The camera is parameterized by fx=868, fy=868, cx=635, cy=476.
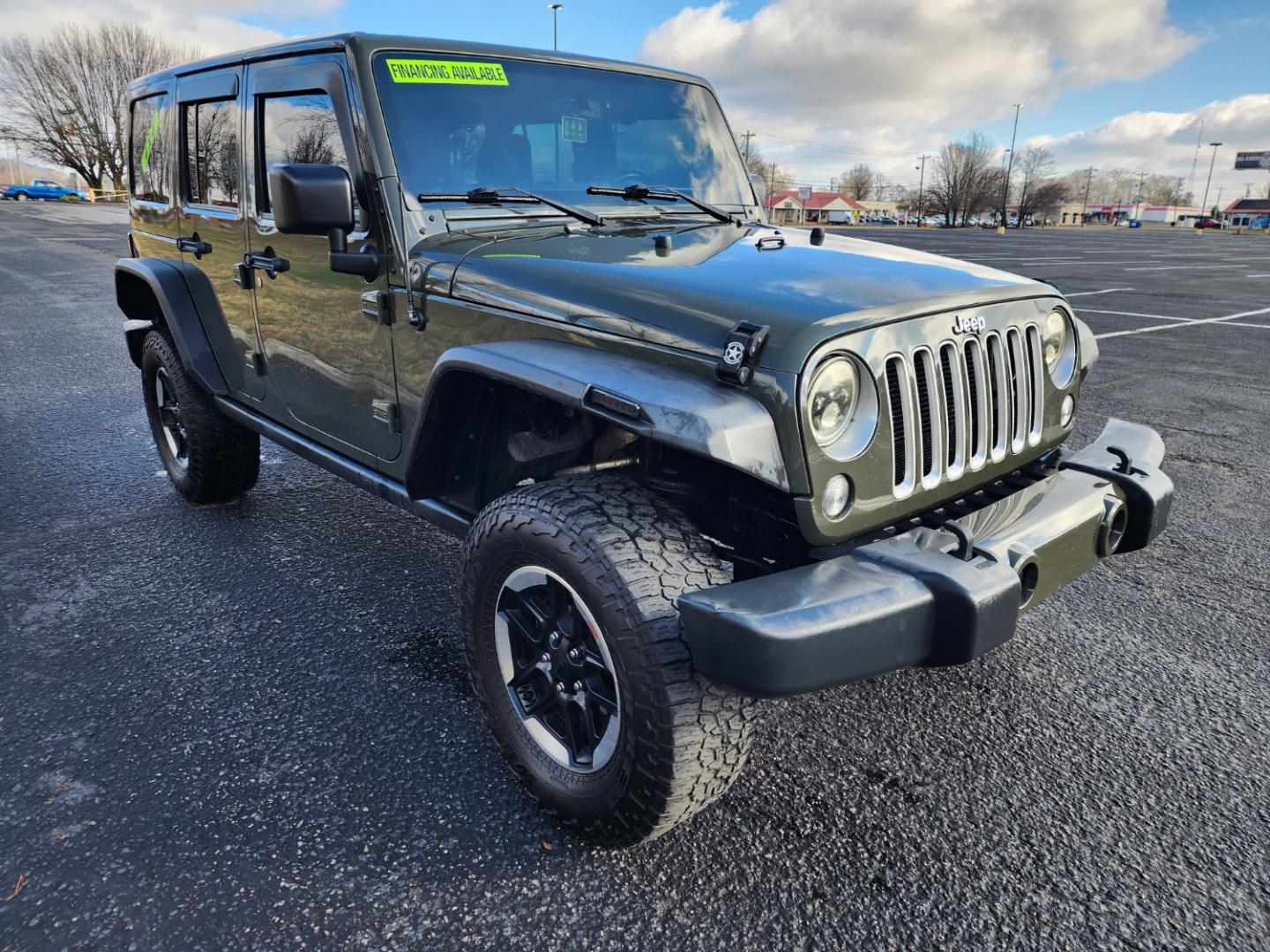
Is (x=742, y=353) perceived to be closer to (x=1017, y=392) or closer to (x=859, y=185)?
(x=1017, y=392)

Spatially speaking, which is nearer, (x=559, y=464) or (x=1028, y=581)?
(x=1028, y=581)

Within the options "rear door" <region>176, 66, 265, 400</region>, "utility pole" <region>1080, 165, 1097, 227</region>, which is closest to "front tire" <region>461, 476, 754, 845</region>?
"rear door" <region>176, 66, 265, 400</region>

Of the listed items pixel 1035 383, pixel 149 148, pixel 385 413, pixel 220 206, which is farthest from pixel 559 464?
pixel 149 148

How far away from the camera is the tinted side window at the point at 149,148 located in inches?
160

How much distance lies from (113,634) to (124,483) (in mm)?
1876

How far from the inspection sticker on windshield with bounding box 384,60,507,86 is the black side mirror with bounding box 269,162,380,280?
0.47 metres

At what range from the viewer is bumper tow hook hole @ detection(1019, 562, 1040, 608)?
206 cm

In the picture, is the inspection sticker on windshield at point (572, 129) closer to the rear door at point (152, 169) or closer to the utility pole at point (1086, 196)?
the rear door at point (152, 169)

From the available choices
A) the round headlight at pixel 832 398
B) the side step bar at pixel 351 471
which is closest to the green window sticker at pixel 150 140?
the side step bar at pixel 351 471

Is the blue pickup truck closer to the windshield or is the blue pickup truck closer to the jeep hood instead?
the windshield

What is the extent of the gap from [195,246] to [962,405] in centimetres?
333

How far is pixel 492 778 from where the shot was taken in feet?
7.84

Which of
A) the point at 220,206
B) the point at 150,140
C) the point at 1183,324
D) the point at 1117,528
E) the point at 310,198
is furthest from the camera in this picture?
the point at 1183,324

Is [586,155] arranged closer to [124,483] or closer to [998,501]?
[998,501]
